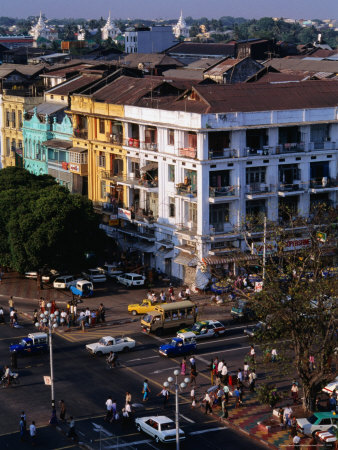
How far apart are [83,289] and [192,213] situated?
11.6 meters

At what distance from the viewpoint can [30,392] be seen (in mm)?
56875

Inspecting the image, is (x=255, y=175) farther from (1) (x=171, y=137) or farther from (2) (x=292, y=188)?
(1) (x=171, y=137)

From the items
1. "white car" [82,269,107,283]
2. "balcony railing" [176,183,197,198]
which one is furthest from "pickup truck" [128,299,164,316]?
"balcony railing" [176,183,197,198]

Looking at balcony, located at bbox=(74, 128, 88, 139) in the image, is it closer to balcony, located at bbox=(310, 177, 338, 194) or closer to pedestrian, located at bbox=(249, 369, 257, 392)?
balcony, located at bbox=(310, 177, 338, 194)

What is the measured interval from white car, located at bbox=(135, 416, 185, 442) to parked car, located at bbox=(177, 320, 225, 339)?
16085 millimetres

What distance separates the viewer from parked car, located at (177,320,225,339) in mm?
66062

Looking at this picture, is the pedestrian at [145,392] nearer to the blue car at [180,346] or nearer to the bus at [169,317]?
the blue car at [180,346]

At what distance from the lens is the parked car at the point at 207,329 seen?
66.1m

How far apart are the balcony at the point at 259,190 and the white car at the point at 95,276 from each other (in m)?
15.0

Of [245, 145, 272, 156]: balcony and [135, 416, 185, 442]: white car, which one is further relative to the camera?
[245, 145, 272, 156]: balcony

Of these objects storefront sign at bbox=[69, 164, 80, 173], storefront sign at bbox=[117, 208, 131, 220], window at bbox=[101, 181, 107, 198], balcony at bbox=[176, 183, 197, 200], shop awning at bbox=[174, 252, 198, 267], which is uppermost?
balcony at bbox=[176, 183, 197, 200]

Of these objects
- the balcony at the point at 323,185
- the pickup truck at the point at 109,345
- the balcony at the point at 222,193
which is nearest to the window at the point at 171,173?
the balcony at the point at 222,193

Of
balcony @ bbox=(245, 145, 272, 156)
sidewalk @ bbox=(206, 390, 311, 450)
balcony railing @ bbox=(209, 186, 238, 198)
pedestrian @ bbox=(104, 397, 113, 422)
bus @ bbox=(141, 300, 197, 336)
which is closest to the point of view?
sidewalk @ bbox=(206, 390, 311, 450)

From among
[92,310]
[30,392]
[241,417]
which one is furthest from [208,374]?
[92,310]
